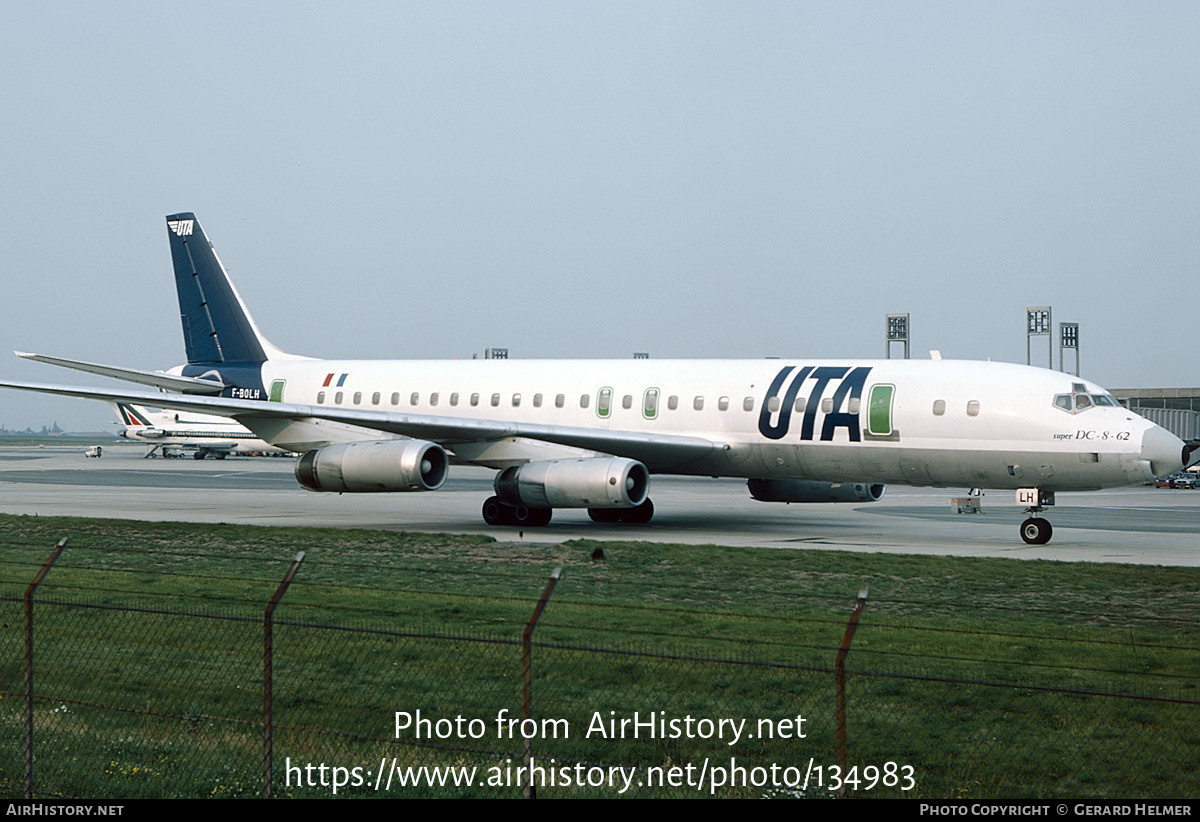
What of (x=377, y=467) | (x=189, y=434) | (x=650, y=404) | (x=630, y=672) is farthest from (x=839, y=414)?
(x=189, y=434)

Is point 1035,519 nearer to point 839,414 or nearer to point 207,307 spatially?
point 839,414

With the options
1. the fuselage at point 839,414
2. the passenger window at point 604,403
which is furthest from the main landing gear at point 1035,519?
the passenger window at point 604,403

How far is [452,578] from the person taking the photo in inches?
736

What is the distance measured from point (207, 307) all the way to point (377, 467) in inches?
504

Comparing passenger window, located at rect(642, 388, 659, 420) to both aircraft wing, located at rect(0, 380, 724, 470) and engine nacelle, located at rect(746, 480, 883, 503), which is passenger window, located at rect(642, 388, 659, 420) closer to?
aircraft wing, located at rect(0, 380, 724, 470)

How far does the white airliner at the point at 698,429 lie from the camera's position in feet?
82.0

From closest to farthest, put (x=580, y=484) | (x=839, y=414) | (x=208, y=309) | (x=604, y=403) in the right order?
(x=580, y=484)
(x=839, y=414)
(x=604, y=403)
(x=208, y=309)

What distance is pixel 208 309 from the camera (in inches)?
1478

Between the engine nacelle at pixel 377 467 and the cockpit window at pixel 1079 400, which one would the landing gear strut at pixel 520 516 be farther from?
the cockpit window at pixel 1079 400

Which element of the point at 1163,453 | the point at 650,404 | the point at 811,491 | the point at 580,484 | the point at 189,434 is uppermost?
the point at 650,404

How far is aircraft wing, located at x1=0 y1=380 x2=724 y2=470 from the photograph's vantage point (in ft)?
92.1

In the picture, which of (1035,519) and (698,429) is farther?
(698,429)
